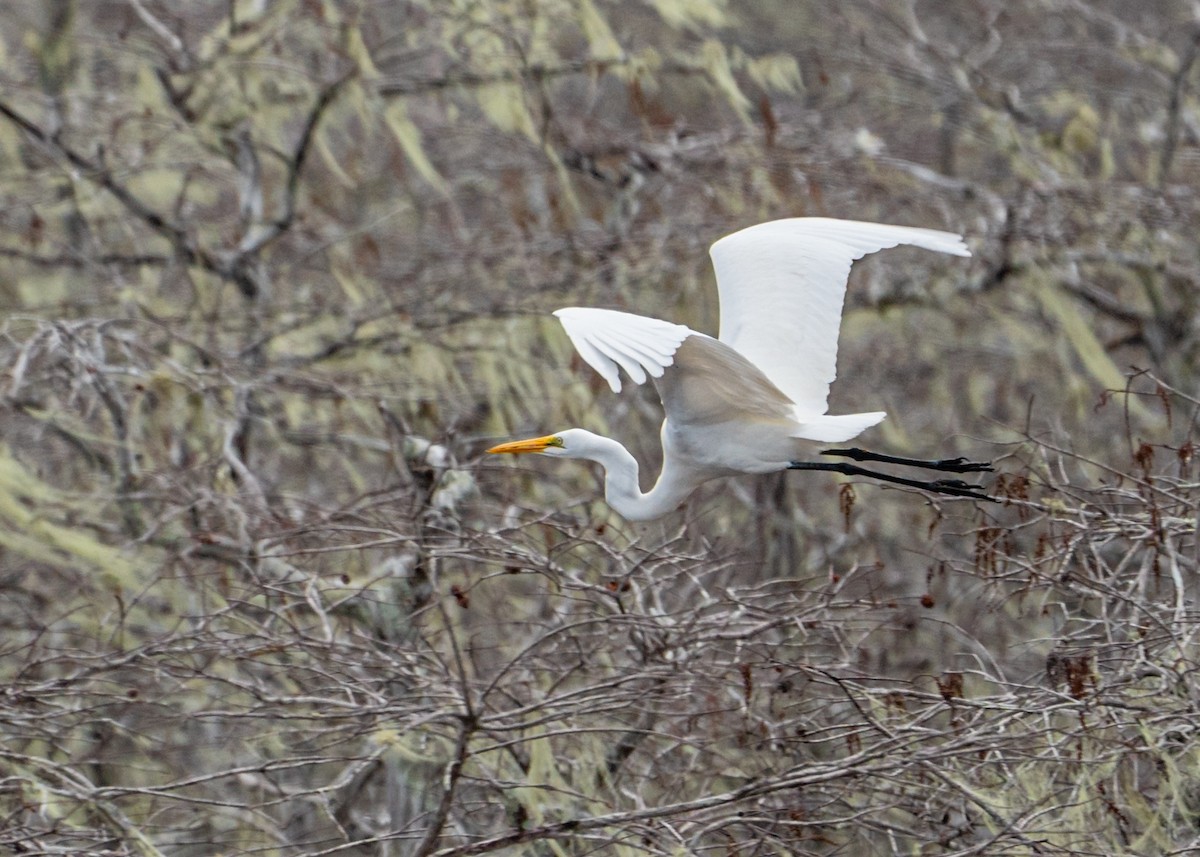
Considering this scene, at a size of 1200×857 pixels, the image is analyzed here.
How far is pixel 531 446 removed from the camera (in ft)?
13.7

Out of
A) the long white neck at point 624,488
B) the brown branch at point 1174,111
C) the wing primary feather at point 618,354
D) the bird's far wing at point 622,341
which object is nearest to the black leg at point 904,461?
the long white neck at point 624,488

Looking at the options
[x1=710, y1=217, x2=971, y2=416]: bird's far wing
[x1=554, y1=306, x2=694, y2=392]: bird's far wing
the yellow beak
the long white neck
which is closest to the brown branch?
[x1=710, y1=217, x2=971, y2=416]: bird's far wing

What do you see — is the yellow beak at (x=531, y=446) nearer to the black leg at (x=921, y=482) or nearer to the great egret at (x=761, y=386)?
the great egret at (x=761, y=386)

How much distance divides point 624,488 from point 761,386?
1.33ft

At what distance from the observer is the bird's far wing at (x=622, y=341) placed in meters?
3.20

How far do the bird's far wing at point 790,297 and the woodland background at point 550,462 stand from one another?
0.46 meters

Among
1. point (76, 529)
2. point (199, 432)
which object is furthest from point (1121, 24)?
point (76, 529)

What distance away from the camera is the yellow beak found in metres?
4.15

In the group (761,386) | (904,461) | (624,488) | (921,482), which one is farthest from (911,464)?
(624,488)

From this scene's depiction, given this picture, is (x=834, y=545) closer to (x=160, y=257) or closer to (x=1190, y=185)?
(x=1190, y=185)

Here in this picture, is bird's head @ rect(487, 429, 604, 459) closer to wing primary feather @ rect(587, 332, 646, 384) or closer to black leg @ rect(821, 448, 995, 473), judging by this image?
black leg @ rect(821, 448, 995, 473)

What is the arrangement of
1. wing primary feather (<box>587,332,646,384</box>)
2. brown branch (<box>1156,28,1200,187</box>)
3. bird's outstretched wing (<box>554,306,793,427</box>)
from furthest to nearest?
1. brown branch (<box>1156,28,1200,187</box>)
2. bird's outstretched wing (<box>554,306,793,427</box>)
3. wing primary feather (<box>587,332,646,384</box>)

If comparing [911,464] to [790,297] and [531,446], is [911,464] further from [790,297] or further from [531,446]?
[531,446]

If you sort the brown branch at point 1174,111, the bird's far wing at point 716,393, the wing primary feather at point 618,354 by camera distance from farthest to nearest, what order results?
the brown branch at point 1174,111, the bird's far wing at point 716,393, the wing primary feather at point 618,354
